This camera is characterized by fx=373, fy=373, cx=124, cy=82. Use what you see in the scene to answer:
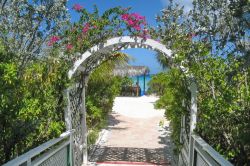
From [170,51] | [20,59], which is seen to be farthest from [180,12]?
[20,59]

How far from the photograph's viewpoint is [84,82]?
7.74 metres

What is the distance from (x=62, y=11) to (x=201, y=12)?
2.61m

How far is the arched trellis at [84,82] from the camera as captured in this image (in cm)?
611

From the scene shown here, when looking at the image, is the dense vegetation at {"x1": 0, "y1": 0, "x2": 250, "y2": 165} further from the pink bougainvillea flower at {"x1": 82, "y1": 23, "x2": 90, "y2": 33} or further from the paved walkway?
the paved walkway

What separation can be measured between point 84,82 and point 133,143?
340 centimetres

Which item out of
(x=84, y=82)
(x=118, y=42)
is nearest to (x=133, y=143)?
(x=84, y=82)

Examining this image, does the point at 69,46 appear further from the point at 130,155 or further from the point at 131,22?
the point at 130,155

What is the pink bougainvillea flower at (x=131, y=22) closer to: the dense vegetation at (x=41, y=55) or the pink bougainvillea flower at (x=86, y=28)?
the dense vegetation at (x=41, y=55)

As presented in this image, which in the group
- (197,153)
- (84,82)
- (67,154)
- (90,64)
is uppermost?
(90,64)

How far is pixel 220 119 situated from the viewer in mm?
4914

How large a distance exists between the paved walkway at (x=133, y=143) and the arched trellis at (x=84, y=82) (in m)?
0.71

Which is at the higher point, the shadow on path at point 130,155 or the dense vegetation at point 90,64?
the dense vegetation at point 90,64

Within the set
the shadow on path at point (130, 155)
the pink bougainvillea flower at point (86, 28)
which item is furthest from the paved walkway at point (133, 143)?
the pink bougainvillea flower at point (86, 28)

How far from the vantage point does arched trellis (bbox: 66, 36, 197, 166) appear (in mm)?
6113
